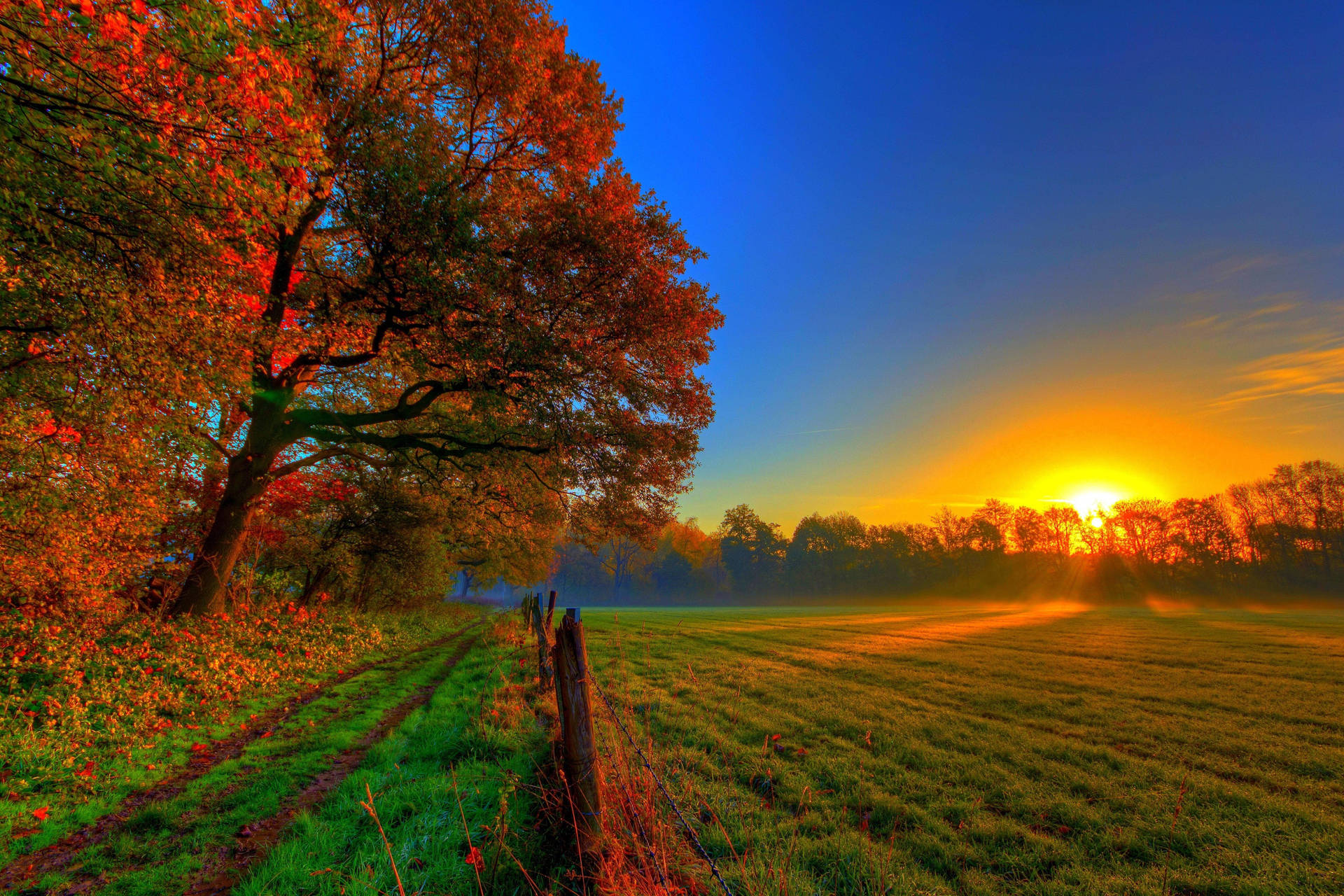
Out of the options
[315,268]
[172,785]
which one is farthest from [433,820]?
[315,268]

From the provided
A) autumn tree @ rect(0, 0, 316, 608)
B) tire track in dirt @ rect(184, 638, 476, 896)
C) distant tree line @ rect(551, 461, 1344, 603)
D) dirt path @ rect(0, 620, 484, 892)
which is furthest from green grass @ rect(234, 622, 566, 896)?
distant tree line @ rect(551, 461, 1344, 603)

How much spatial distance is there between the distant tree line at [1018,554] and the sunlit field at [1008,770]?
40230 millimetres

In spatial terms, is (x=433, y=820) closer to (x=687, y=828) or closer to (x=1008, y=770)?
(x=687, y=828)

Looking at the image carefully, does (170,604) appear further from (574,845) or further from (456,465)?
(574,845)

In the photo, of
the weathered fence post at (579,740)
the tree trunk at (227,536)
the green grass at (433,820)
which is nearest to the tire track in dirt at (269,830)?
the green grass at (433,820)

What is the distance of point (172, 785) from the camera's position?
577 centimetres

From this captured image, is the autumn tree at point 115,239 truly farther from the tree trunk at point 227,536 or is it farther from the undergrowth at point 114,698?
the tree trunk at point 227,536

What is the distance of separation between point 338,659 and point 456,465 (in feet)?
20.6

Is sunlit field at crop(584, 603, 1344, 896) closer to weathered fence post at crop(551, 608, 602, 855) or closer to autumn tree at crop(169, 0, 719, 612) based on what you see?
weathered fence post at crop(551, 608, 602, 855)

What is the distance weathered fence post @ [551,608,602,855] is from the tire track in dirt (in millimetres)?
2981

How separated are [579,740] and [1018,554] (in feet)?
309

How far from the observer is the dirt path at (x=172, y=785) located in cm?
406

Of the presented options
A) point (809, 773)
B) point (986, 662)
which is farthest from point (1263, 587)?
point (809, 773)

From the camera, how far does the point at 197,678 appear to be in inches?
339
